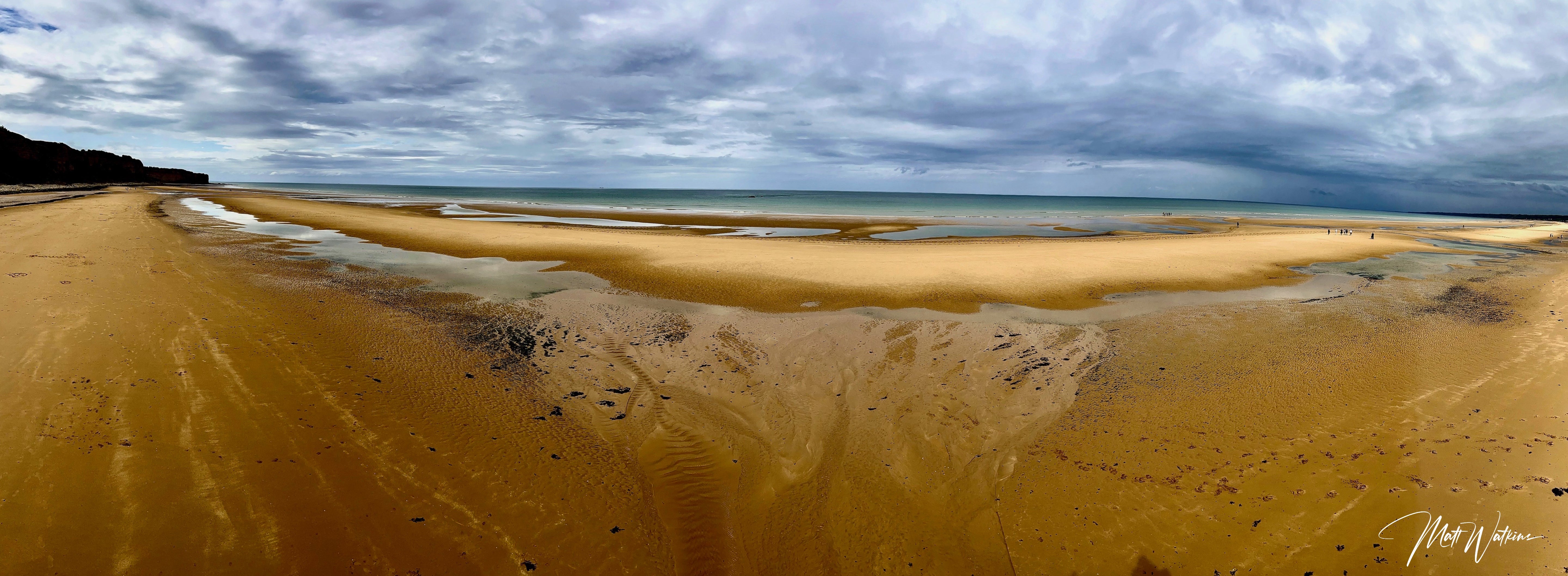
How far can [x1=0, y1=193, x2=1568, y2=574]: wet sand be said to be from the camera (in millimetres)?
3701

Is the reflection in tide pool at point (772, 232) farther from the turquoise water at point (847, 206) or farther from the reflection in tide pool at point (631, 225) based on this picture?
the turquoise water at point (847, 206)

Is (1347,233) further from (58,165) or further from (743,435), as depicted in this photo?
(58,165)

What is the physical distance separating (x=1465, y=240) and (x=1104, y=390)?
135 ft

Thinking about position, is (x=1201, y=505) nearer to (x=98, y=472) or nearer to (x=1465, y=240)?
(x=98, y=472)

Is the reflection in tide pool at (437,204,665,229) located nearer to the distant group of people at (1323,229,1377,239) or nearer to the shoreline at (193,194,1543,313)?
the shoreline at (193,194,1543,313)

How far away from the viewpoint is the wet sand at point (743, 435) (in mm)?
3701

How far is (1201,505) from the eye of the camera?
4.22 metres

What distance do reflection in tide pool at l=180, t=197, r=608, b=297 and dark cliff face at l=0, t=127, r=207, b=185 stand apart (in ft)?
237

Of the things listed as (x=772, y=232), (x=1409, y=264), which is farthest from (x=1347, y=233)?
(x=772, y=232)

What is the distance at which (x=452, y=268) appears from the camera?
13.7 metres

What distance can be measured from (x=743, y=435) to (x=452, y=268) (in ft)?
37.3

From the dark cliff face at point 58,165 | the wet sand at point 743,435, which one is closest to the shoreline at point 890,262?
the wet sand at point 743,435
